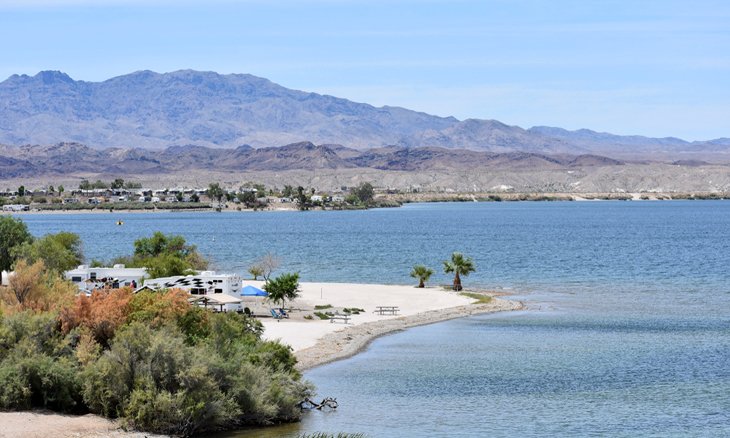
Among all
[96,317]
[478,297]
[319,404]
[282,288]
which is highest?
[96,317]

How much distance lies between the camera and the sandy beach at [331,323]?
27.4m

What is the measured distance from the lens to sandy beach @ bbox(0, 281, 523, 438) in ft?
89.9

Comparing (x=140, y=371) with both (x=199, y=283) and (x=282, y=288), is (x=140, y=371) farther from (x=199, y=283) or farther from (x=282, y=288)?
(x=282, y=288)

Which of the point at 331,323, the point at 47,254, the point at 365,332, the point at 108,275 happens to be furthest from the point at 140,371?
the point at 47,254

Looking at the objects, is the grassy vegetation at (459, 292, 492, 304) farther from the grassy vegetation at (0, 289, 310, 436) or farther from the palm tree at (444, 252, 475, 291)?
the grassy vegetation at (0, 289, 310, 436)

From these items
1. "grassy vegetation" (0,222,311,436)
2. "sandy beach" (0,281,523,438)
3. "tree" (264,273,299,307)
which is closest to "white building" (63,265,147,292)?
"sandy beach" (0,281,523,438)

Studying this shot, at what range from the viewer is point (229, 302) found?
161 feet

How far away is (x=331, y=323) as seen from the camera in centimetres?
5072

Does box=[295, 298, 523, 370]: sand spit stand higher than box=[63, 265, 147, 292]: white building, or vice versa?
box=[63, 265, 147, 292]: white building

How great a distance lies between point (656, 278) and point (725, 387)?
4189cm

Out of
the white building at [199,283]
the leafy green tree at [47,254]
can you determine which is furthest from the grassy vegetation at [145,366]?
the leafy green tree at [47,254]

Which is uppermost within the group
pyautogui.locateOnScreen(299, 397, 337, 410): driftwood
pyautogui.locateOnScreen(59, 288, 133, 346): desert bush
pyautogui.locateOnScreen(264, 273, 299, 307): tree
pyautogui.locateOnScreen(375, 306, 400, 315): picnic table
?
pyautogui.locateOnScreen(59, 288, 133, 346): desert bush

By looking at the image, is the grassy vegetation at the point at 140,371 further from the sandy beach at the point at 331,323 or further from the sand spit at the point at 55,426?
the sandy beach at the point at 331,323

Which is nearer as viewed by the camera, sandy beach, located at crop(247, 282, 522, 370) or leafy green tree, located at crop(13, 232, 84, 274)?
sandy beach, located at crop(247, 282, 522, 370)
